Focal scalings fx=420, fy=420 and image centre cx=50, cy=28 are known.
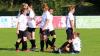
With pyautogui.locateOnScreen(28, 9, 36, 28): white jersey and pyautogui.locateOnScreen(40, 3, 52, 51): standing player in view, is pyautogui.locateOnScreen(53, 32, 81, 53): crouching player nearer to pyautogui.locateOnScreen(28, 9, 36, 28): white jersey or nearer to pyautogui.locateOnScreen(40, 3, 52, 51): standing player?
pyautogui.locateOnScreen(40, 3, 52, 51): standing player

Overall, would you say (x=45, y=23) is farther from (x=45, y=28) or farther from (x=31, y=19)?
(x=31, y=19)

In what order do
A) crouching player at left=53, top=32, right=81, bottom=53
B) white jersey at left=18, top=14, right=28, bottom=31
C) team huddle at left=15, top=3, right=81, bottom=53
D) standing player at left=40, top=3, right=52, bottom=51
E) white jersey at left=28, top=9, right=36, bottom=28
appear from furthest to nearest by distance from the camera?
white jersey at left=28, top=9, right=36, bottom=28, white jersey at left=18, top=14, right=28, bottom=31, standing player at left=40, top=3, right=52, bottom=51, team huddle at left=15, top=3, right=81, bottom=53, crouching player at left=53, top=32, right=81, bottom=53

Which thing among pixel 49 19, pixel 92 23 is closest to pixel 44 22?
pixel 49 19

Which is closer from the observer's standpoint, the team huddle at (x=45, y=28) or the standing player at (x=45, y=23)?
the team huddle at (x=45, y=28)

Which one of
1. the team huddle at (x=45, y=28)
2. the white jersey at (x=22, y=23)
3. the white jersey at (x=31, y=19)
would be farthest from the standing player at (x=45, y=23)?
the white jersey at (x=22, y=23)

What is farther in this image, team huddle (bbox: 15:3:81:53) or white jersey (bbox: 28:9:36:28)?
white jersey (bbox: 28:9:36:28)

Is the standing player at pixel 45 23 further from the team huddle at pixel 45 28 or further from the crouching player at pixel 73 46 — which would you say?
the crouching player at pixel 73 46

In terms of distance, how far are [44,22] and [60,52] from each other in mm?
1521

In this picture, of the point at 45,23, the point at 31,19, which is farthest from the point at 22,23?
the point at 45,23

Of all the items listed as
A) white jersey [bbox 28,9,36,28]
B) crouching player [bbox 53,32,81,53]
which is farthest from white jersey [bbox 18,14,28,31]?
crouching player [bbox 53,32,81,53]

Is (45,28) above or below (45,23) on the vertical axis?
below

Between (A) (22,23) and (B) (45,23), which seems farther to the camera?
(A) (22,23)

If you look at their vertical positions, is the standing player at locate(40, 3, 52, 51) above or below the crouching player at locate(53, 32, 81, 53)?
above

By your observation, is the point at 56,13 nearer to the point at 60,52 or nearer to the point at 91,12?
the point at 91,12
